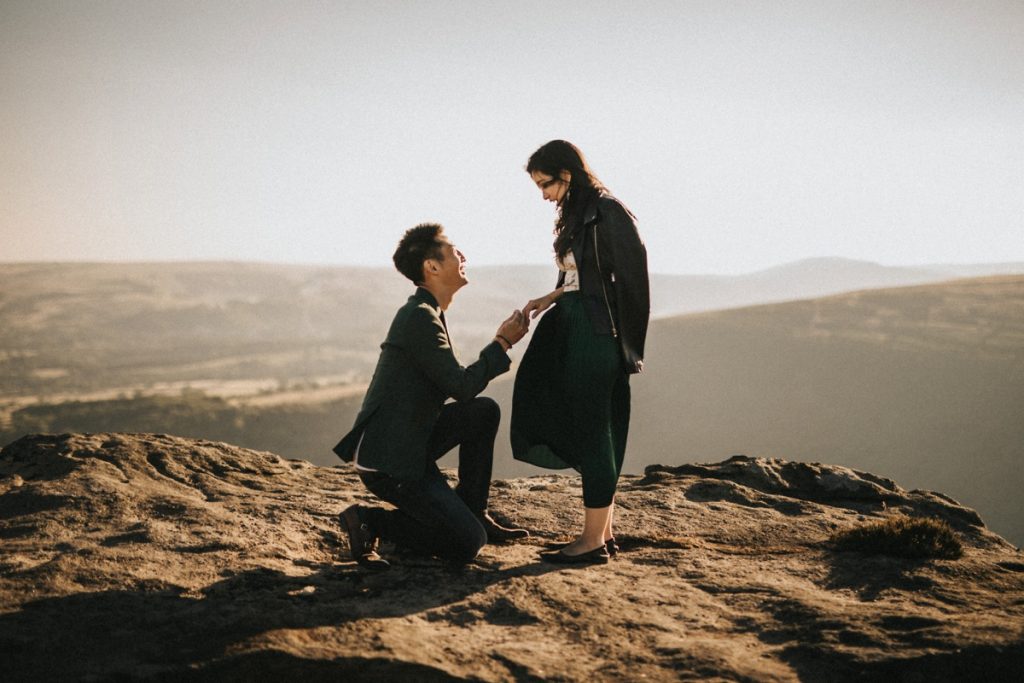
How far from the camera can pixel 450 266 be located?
4.28 metres

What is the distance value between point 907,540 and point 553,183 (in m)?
3.40

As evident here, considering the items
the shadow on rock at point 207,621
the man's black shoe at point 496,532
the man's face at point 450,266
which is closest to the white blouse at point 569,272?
the man's face at point 450,266

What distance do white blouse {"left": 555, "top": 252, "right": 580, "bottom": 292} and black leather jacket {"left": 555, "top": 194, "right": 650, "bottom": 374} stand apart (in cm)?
10

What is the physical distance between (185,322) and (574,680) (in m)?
182

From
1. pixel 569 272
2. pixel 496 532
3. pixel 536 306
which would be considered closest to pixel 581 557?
pixel 496 532

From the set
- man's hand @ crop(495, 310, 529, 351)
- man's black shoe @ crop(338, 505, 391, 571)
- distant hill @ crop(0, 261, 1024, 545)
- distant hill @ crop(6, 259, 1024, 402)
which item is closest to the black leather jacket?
man's hand @ crop(495, 310, 529, 351)

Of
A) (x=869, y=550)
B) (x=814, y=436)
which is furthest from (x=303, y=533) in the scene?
(x=814, y=436)

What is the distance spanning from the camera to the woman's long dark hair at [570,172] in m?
4.42

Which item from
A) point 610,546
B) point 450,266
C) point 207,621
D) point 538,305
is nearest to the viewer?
point 207,621

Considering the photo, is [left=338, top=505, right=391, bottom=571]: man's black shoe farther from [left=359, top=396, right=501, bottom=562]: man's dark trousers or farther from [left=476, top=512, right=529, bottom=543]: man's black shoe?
[left=476, top=512, right=529, bottom=543]: man's black shoe

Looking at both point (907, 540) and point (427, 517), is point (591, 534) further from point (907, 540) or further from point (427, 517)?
point (907, 540)

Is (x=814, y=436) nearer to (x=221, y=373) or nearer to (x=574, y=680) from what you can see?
(x=574, y=680)

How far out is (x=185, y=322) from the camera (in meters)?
167

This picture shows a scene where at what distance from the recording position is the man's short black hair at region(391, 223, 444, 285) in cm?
425
